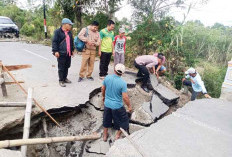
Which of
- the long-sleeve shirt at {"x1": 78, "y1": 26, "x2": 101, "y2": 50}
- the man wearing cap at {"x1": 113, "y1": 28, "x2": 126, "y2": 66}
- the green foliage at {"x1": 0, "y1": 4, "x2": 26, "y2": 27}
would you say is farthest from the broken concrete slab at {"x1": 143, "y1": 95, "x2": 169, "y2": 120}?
the green foliage at {"x1": 0, "y1": 4, "x2": 26, "y2": 27}

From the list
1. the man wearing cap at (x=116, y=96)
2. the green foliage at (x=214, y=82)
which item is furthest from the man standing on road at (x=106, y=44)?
the green foliage at (x=214, y=82)

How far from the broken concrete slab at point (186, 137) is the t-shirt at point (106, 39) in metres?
2.76

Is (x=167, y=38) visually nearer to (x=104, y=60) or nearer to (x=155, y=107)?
(x=104, y=60)

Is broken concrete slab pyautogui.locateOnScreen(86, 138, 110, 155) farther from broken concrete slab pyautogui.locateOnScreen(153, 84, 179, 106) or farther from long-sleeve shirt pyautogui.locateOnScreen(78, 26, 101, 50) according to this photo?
long-sleeve shirt pyautogui.locateOnScreen(78, 26, 101, 50)

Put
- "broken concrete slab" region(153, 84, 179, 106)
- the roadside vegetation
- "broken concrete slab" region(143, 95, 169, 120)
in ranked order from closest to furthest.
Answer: "broken concrete slab" region(143, 95, 169, 120)
"broken concrete slab" region(153, 84, 179, 106)
the roadside vegetation

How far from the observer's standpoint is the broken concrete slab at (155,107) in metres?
4.15

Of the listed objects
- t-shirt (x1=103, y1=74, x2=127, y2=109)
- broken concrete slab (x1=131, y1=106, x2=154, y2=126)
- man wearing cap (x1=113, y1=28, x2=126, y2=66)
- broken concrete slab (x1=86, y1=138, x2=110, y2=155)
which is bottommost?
broken concrete slab (x1=86, y1=138, x2=110, y2=155)

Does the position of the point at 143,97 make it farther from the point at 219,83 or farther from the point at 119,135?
the point at 219,83

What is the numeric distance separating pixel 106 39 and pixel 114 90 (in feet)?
7.74

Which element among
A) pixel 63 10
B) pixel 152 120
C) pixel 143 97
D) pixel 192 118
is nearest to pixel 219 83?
pixel 143 97

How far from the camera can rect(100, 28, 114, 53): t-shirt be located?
5023 mm

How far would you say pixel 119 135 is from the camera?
338 centimetres

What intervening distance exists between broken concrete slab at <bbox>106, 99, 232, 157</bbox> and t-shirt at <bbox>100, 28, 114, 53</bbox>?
109 inches

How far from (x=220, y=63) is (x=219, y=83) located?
4.00 m
